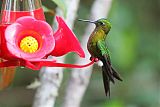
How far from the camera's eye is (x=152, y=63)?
5.05m

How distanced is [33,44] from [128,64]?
2.95 m

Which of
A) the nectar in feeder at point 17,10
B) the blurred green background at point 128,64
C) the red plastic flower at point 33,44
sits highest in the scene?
the nectar in feeder at point 17,10

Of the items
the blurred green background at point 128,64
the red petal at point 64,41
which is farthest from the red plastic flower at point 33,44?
the blurred green background at point 128,64

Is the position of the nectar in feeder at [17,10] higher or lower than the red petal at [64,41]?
higher

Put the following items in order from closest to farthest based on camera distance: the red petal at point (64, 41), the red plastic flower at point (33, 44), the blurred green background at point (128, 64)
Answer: the red plastic flower at point (33, 44) → the red petal at point (64, 41) → the blurred green background at point (128, 64)

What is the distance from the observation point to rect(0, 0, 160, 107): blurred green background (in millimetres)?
4379

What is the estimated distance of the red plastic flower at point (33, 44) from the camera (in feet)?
5.58

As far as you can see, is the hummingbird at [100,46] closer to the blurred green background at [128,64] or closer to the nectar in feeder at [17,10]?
the nectar in feeder at [17,10]

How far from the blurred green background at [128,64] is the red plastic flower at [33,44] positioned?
227 centimetres

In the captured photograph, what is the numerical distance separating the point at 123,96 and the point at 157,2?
43.2 inches

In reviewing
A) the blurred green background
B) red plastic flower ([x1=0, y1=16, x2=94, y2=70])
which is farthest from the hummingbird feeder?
the blurred green background

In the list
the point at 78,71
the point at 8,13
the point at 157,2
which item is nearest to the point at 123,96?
the point at 157,2

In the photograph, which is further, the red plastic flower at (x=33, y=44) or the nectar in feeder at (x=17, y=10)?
the nectar in feeder at (x=17, y=10)

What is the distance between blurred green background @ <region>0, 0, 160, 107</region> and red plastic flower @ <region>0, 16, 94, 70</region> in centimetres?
227
